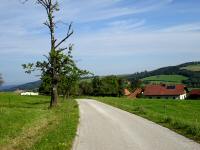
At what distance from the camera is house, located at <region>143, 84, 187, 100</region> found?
12875 centimetres

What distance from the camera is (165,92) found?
131 m

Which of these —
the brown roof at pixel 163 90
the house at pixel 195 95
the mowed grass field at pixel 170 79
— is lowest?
the house at pixel 195 95

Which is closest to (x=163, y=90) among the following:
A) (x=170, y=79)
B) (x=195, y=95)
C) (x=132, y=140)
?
(x=195, y=95)

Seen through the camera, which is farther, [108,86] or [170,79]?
[170,79]

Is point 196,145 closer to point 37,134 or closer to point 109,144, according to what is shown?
point 109,144

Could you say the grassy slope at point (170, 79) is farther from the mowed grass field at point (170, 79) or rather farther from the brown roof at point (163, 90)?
the brown roof at point (163, 90)

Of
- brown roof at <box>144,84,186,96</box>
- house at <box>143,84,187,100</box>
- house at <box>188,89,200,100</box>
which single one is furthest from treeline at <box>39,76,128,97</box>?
house at <box>188,89,200,100</box>

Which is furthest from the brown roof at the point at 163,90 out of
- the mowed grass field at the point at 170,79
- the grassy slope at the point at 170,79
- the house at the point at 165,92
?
the grassy slope at the point at 170,79

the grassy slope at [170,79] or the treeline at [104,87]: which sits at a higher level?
the grassy slope at [170,79]

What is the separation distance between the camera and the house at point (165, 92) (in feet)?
422

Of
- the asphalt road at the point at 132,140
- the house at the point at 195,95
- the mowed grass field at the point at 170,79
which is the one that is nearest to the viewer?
the asphalt road at the point at 132,140

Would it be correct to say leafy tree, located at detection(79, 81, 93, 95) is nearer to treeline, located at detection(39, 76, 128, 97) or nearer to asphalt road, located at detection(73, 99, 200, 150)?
treeline, located at detection(39, 76, 128, 97)

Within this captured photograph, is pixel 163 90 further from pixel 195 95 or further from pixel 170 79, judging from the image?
pixel 170 79

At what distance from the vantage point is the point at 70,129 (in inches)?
766
